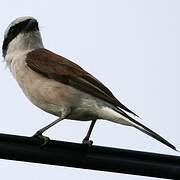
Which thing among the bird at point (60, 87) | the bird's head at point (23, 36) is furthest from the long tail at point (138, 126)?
the bird's head at point (23, 36)

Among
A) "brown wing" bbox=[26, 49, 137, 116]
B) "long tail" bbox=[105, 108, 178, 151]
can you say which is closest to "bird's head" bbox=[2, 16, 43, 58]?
"brown wing" bbox=[26, 49, 137, 116]

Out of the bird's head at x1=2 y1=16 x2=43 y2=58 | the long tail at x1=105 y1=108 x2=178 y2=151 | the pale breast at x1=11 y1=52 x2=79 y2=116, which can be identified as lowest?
the pale breast at x1=11 y1=52 x2=79 y2=116

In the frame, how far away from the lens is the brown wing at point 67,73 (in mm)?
7105

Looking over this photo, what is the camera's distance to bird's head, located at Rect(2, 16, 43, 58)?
334 inches

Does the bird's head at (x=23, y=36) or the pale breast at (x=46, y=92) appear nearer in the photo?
the pale breast at (x=46, y=92)

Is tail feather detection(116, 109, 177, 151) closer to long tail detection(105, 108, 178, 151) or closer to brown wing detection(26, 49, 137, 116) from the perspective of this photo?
long tail detection(105, 108, 178, 151)

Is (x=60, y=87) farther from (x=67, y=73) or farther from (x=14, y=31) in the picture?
(x=14, y=31)

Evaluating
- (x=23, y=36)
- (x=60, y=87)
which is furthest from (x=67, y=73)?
(x=23, y=36)

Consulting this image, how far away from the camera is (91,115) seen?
721 cm

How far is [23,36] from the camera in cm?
855

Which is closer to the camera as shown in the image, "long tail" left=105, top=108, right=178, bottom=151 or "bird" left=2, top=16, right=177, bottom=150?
"long tail" left=105, top=108, right=178, bottom=151

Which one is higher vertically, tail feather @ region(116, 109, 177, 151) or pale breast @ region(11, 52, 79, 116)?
tail feather @ region(116, 109, 177, 151)

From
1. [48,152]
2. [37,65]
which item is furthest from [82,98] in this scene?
[48,152]

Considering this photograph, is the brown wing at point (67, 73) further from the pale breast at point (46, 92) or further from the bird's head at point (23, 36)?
the bird's head at point (23, 36)
